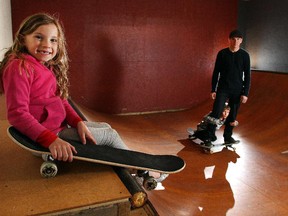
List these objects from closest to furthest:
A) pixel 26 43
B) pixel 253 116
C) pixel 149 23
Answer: pixel 26 43 → pixel 253 116 → pixel 149 23

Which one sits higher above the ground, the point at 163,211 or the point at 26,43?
the point at 26,43

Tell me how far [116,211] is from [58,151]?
1.41 ft

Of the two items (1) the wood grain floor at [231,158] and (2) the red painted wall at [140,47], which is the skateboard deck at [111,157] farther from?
(2) the red painted wall at [140,47]

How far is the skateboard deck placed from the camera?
1354 mm

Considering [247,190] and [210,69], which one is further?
[210,69]

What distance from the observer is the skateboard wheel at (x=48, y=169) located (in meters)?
1.43

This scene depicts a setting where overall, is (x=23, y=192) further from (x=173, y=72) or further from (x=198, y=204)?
(x=173, y=72)

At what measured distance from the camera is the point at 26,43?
1.51 meters

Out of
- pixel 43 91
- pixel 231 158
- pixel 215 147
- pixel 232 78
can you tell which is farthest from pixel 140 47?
pixel 43 91

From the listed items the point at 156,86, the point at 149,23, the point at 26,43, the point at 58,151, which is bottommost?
the point at 156,86

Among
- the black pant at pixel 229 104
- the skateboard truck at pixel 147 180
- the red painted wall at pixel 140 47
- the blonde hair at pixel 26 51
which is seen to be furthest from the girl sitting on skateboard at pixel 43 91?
the red painted wall at pixel 140 47

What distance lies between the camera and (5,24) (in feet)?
13.1

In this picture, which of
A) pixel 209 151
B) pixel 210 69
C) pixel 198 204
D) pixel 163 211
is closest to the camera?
pixel 163 211

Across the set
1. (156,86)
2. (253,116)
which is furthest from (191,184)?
(156,86)
